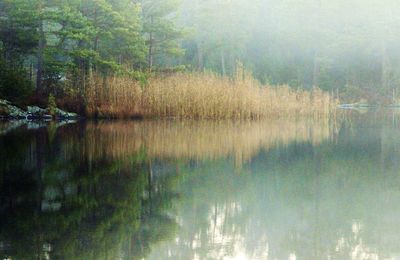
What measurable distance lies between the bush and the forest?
29 millimetres

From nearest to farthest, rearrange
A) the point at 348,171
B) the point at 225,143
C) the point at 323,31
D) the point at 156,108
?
the point at 348,171
the point at 225,143
the point at 156,108
the point at 323,31

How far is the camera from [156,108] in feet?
55.3

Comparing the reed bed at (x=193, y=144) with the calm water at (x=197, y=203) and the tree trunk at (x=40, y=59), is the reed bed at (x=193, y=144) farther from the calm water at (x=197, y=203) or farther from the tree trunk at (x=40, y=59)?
the tree trunk at (x=40, y=59)

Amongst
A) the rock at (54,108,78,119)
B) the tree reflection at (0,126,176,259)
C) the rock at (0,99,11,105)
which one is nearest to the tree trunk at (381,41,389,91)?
the rock at (54,108,78,119)

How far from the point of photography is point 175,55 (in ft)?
80.9

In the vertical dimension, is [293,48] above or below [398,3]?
below

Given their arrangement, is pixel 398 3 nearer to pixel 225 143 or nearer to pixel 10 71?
pixel 10 71

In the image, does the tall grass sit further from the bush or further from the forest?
the bush

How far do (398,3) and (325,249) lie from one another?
39.4m

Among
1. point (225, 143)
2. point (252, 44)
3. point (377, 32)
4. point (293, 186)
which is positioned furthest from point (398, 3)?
point (293, 186)

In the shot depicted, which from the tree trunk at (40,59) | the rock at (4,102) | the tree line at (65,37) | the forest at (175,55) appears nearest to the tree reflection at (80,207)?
the forest at (175,55)

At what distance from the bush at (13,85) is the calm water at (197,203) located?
956 centimetres

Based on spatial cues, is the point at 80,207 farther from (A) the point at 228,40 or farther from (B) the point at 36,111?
(A) the point at 228,40

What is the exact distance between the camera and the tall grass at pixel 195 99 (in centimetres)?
1569
